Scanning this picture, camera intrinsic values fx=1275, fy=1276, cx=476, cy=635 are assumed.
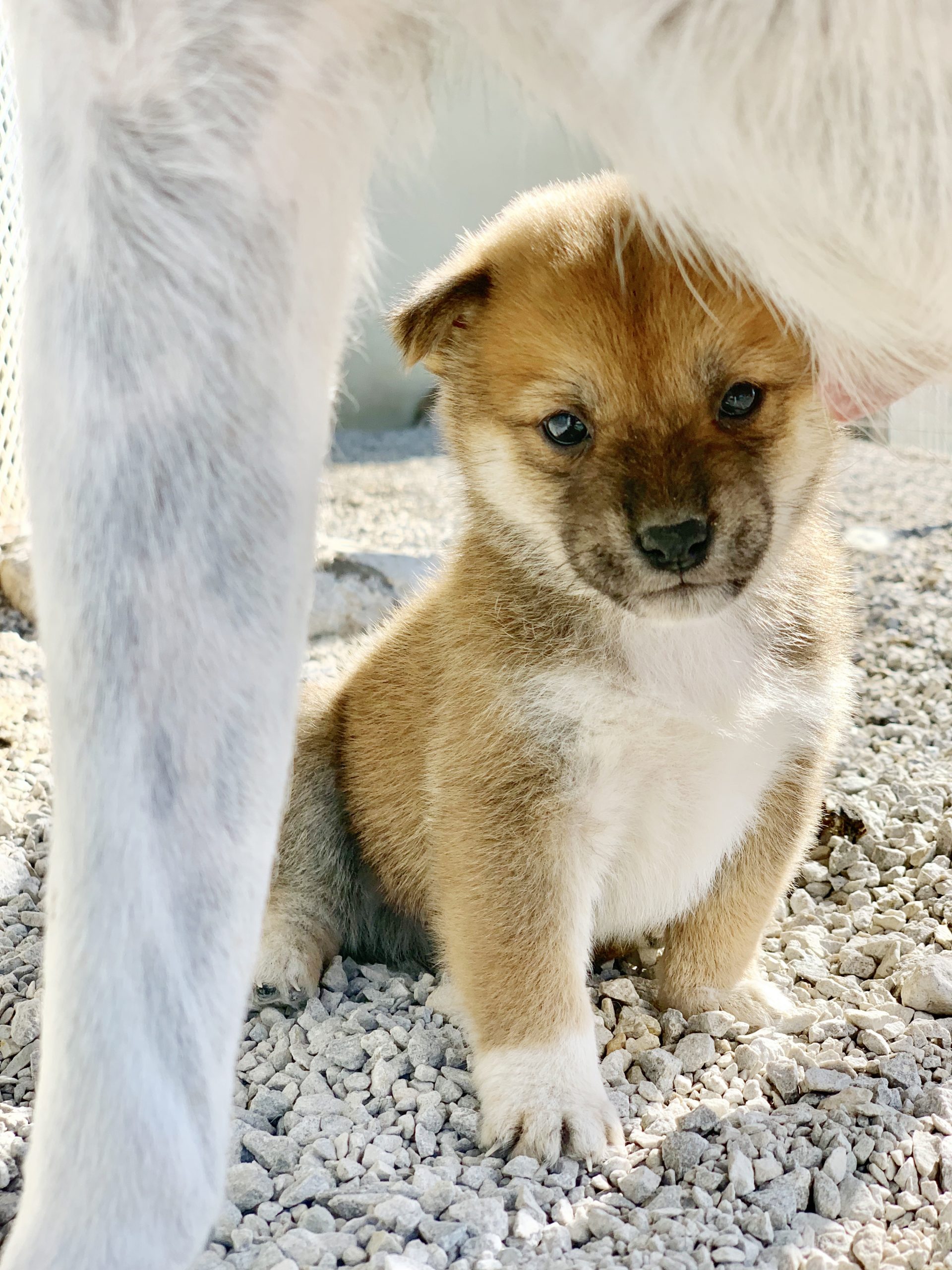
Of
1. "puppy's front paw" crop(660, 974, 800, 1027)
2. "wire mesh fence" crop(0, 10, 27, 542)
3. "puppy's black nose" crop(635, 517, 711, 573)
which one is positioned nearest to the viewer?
"puppy's black nose" crop(635, 517, 711, 573)

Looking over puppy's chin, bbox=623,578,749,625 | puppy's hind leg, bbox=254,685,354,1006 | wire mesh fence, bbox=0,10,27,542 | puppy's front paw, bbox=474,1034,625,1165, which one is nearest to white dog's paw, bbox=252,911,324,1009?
puppy's hind leg, bbox=254,685,354,1006

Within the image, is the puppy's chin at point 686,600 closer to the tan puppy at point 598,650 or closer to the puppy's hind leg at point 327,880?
the tan puppy at point 598,650

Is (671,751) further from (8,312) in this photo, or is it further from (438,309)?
(8,312)

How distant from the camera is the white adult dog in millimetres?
789

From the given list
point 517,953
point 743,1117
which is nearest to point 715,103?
point 517,953

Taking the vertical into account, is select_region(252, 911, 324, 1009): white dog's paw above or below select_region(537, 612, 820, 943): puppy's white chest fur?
below

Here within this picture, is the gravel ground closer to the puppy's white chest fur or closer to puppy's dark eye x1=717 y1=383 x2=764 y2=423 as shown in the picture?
the puppy's white chest fur

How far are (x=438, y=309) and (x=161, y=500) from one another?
66 cm

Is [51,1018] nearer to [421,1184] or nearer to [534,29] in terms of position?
[421,1184]

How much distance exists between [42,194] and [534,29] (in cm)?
33

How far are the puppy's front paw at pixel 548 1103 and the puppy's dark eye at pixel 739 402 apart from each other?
65cm

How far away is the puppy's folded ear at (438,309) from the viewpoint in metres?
1.39

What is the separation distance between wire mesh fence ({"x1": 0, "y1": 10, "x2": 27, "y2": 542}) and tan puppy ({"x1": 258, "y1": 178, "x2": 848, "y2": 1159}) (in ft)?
3.68

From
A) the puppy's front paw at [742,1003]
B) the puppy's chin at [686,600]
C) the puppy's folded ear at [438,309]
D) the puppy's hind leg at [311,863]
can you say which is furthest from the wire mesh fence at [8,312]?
the puppy's front paw at [742,1003]
